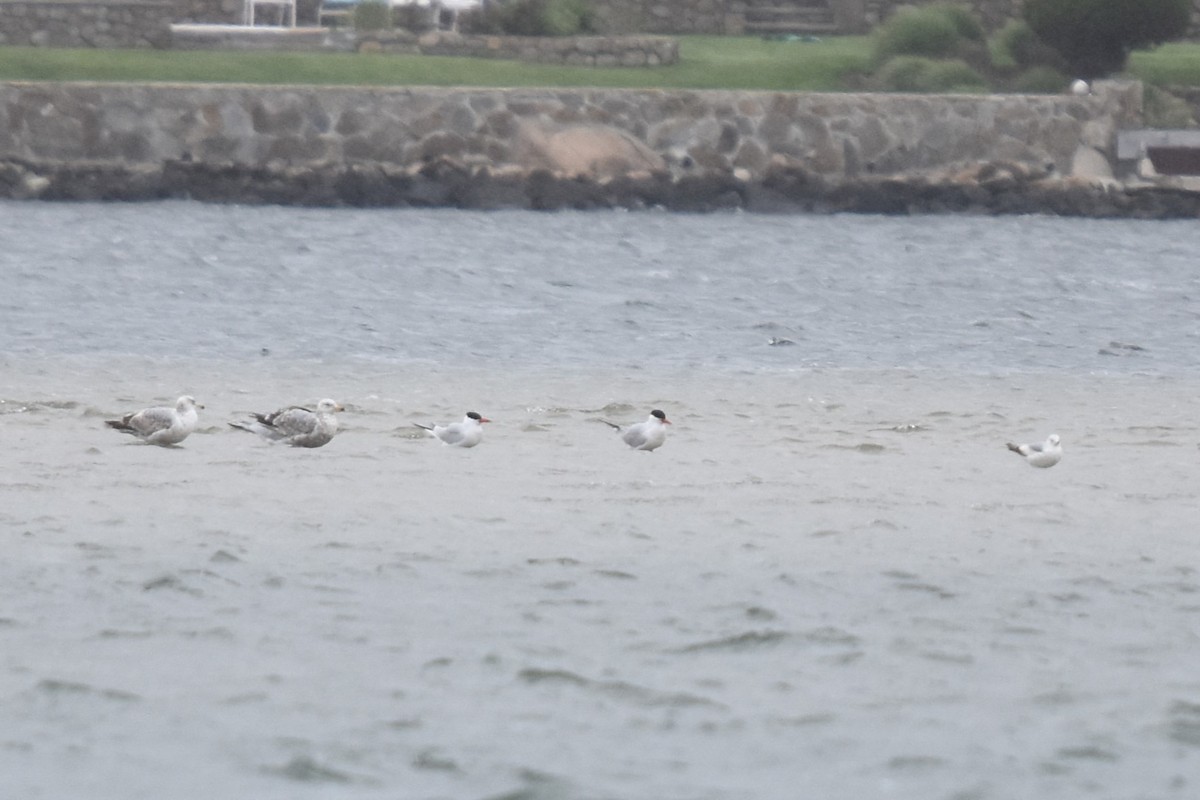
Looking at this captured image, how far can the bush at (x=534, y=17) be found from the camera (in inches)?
1372

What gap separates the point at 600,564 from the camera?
9.27 meters

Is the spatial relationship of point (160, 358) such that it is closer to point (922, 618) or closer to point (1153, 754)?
point (922, 618)

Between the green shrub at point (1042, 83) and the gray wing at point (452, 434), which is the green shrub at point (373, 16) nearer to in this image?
the green shrub at point (1042, 83)

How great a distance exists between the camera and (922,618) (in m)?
8.46

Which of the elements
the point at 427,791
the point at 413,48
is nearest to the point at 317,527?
the point at 427,791

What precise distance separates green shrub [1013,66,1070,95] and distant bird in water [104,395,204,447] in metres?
23.7

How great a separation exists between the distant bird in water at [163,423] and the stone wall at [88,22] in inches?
953

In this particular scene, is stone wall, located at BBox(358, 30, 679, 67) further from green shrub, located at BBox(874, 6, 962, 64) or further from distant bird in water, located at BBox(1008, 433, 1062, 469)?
distant bird in water, located at BBox(1008, 433, 1062, 469)

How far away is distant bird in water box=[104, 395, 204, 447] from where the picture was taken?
11695 millimetres

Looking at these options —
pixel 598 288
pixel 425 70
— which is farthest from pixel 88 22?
pixel 598 288

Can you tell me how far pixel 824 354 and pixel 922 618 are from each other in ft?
29.4

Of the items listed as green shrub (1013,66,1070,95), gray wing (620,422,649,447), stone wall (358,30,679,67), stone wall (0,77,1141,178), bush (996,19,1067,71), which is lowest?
stone wall (0,77,1141,178)

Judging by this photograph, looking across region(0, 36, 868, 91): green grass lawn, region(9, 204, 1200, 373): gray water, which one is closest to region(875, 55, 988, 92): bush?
region(0, 36, 868, 91): green grass lawn

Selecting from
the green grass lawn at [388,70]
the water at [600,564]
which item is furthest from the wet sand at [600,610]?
the green grass lawn at [388,70]
